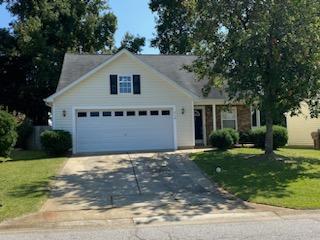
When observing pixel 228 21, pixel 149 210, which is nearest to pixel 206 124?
pixel 228 21

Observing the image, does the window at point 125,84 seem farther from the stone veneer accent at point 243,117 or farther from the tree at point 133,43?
the tree at point 133,43

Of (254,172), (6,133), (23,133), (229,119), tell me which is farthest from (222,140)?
(23,133)

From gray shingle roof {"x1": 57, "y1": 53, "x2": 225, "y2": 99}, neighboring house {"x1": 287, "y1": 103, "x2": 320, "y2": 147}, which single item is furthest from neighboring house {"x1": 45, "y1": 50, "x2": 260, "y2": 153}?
neighboring house {"x1": 287, "y1": 103, "x2": 320, "y2": 147}

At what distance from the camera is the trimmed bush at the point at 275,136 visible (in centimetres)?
2517

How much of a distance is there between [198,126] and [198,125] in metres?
0.06

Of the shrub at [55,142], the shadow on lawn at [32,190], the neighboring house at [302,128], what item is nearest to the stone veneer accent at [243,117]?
the neighboring house at [302,128]

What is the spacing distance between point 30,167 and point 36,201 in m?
6.50

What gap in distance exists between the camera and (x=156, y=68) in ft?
95.9

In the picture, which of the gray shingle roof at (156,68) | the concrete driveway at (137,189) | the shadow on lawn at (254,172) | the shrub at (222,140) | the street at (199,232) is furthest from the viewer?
the gray shingle roof at (156,68)

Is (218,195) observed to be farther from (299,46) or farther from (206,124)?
(206,124)

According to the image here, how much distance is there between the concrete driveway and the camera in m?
12.5

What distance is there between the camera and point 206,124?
28.0 m

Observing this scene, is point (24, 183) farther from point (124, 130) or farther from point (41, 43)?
point (41, 43)

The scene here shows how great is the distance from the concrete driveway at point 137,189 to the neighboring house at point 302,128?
522 inches
